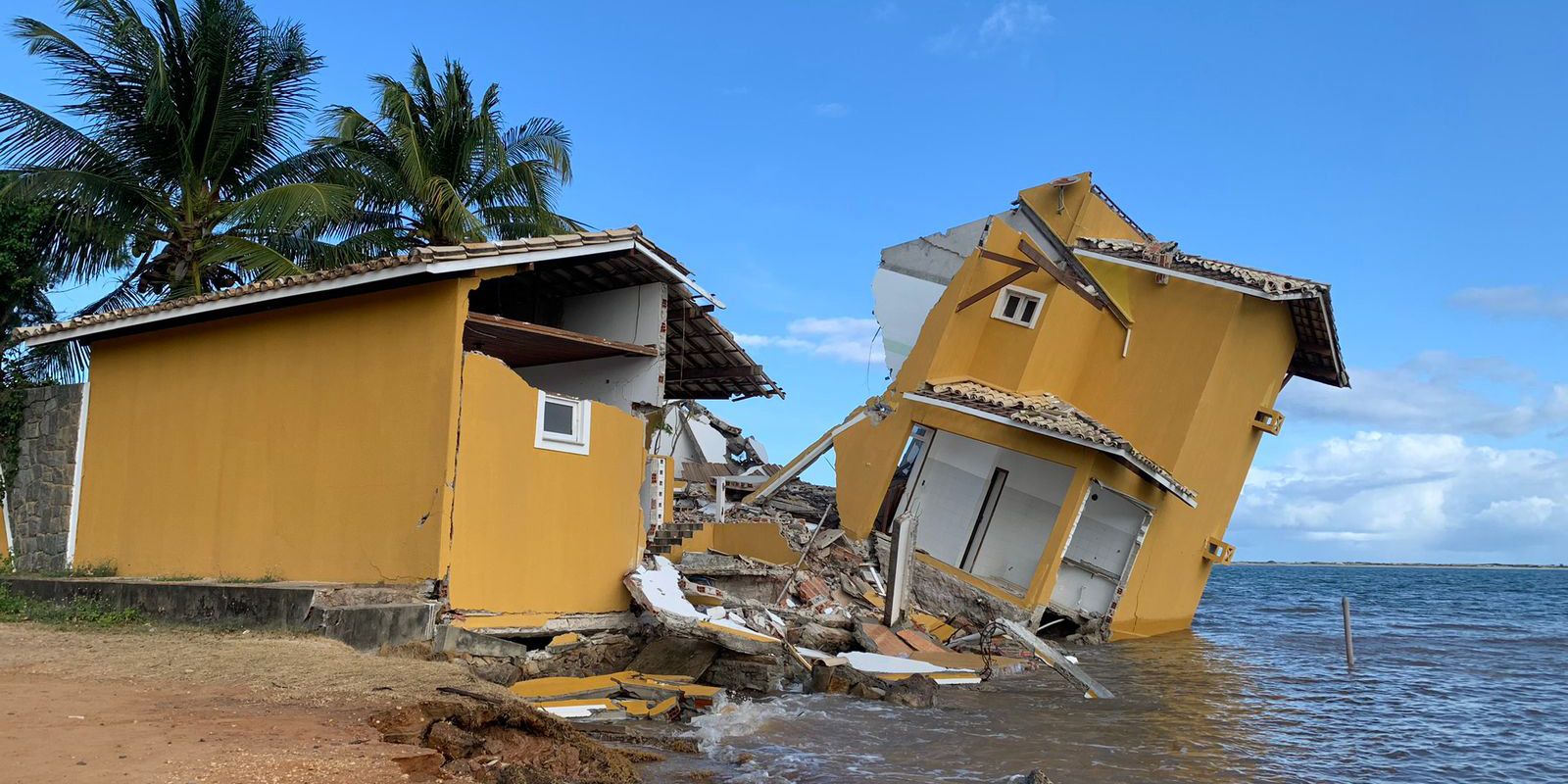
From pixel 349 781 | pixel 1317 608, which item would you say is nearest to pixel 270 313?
pixel 349 781

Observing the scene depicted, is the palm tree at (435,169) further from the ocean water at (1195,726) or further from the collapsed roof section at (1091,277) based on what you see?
the ocean water at (1195,726)

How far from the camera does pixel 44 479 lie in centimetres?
1512

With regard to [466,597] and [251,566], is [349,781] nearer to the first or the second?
[466,597]

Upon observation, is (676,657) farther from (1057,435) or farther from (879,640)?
(1057,435)

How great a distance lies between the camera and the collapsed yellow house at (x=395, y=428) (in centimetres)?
1115

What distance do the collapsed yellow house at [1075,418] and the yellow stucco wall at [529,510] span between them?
9170 mm

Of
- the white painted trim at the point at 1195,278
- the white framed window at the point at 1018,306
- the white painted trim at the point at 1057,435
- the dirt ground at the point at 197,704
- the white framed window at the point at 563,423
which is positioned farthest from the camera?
the white framed window at the point at 1018,306

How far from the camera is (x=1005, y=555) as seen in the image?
22000 millimetres

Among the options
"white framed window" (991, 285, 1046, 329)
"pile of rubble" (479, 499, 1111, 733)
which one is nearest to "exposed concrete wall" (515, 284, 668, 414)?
"pile of rubble" (479, 499, 1111, 733)

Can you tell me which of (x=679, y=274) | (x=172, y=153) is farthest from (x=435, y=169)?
(x=679, y=274)

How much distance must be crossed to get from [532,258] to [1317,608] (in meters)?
42.6

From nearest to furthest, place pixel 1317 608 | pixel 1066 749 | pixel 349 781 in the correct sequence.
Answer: pixel 349 781 < pixel 1066 749 < pixel 1317 608

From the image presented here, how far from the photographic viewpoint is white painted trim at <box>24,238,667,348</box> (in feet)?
35.9

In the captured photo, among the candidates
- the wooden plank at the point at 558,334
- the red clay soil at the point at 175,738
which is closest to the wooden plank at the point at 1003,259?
the wooden plank at the point at 558,334
